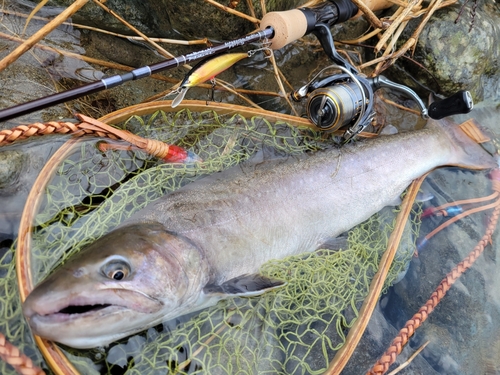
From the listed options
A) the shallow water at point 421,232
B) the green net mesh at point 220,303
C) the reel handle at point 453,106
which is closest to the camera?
the green net mesh at point 220,303

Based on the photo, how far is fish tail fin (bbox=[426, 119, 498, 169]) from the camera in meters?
3.51

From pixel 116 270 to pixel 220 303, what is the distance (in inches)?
30.8

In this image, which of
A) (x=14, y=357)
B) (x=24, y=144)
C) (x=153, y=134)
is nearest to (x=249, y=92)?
(x=153, y=134)

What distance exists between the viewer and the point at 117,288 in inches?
70.9

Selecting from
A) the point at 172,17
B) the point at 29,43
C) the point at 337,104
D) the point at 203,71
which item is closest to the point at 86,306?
the point at 29,43

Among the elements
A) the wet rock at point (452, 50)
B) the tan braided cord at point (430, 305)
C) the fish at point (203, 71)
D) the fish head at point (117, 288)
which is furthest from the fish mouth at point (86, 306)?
the wet rock at point (452, 50)

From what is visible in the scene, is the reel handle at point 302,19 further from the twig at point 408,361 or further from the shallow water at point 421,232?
the twig at point 408,361

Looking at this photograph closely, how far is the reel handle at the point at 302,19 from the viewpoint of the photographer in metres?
2.71

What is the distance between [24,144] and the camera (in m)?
2.53

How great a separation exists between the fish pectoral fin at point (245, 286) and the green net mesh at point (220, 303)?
0.13 metres

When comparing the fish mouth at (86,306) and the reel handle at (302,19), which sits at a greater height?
the reel handle at (302,19)

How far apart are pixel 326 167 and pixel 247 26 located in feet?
5.86

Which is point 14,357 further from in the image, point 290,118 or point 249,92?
point 249,92

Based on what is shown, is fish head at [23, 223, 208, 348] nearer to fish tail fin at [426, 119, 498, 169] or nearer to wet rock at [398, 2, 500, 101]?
fish tail fin at [426, 119, 498, 169]
